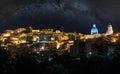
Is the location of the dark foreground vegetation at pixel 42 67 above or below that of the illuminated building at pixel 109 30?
below

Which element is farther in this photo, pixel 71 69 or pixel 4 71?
pixel 71 69

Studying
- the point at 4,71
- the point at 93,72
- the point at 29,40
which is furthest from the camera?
the point at 29,40

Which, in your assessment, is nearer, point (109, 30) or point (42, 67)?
point (42, 67)

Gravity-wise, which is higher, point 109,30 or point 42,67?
point 109,30

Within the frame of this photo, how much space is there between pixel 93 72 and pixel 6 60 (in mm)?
7626

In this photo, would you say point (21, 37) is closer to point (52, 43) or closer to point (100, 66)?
point (52, 43)

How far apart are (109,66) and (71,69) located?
9.08 feet

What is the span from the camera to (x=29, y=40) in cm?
9019

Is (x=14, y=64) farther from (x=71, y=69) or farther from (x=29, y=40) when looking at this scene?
(x=29, y=40)

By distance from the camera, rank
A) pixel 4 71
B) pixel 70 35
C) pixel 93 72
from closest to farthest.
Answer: pixel 4 71 < pixel 93 72 < pixel 70 35

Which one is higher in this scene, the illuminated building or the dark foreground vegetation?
the illuminated building

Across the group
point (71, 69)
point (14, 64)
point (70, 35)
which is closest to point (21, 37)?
point (70, 35)

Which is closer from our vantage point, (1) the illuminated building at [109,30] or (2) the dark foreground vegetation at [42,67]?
(2) the dark foreground vegetation at [42,67]

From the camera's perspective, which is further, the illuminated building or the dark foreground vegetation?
the illuminated building
